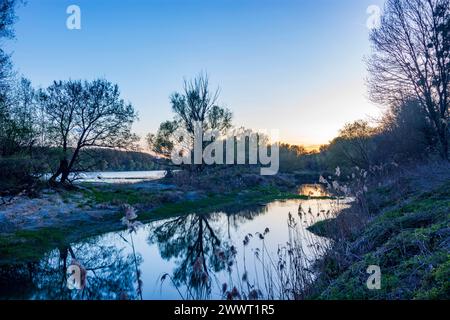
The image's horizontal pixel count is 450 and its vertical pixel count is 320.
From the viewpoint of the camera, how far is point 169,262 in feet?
31.2

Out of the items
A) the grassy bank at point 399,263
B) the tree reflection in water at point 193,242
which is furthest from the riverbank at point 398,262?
the tree reflection in water at point 193,242

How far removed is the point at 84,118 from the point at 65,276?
19.0 meters

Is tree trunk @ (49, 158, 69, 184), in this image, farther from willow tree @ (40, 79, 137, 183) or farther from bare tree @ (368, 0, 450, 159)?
bare tree @ (368, 0, 450, 159)

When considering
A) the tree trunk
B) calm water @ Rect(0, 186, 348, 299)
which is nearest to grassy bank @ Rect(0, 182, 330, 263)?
calm water @ Rect(0, 186, 348, 299)

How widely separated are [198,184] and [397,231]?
2335 cm

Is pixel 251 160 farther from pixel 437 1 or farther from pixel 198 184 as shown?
Answer: pixel 437 1

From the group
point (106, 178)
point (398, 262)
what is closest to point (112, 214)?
point (398, 262)

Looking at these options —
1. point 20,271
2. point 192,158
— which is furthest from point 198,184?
point 20,271

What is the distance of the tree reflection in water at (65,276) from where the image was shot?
6.88 meters

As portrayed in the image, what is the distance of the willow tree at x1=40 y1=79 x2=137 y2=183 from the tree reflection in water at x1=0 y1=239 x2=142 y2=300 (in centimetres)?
1440

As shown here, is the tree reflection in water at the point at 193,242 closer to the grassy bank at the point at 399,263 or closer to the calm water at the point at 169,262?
the calm water at the point at 169,262
